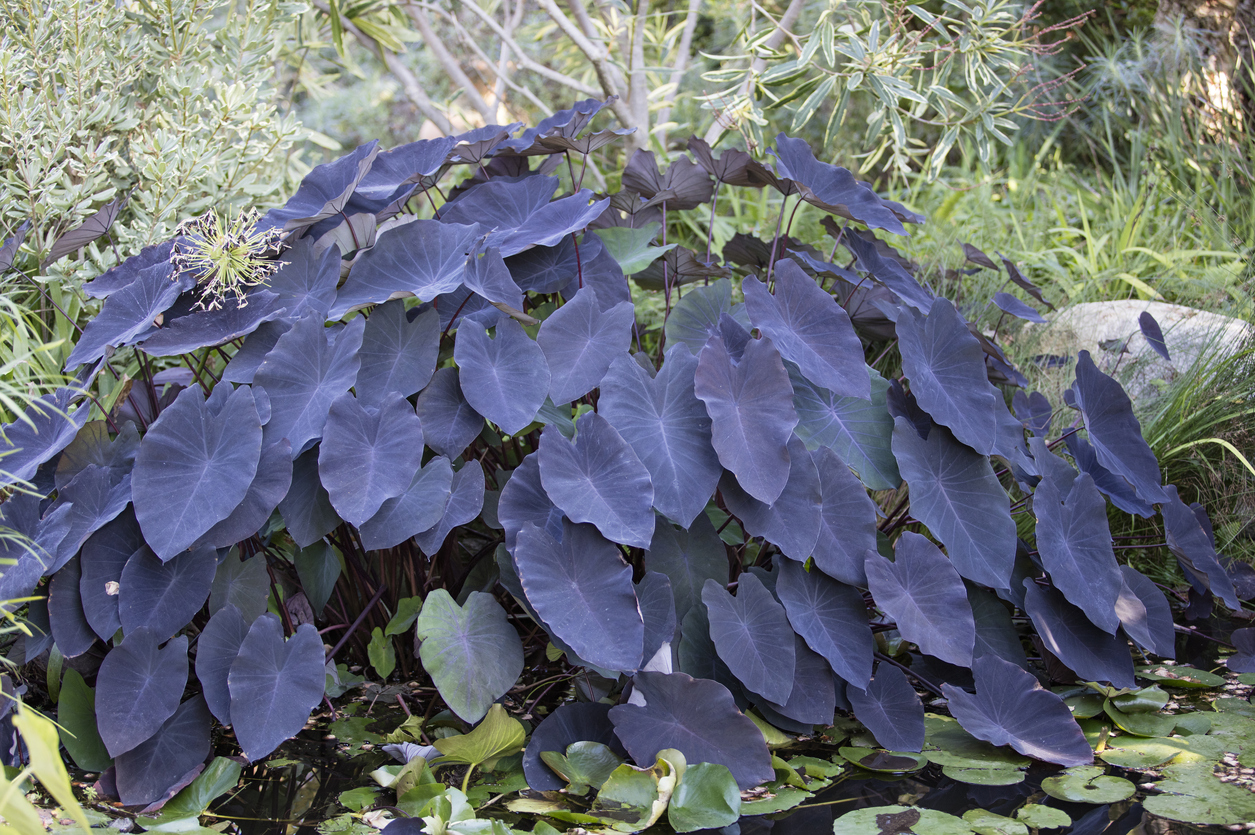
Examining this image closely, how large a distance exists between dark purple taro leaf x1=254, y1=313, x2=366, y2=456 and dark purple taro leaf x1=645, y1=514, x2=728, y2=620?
615 mm

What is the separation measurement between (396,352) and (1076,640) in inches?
55.7

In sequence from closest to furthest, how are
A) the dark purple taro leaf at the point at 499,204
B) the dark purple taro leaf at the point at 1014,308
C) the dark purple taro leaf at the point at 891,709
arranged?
the dark purple taro leaf at the point at 891,709 < the dark purple taro leaf at the point at 499,204 < the dark purple taro leaf at the point at 1014,308

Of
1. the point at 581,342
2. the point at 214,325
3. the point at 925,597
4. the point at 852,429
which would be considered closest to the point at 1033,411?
the point at 852,429

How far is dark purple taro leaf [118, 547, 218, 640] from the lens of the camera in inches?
57.6

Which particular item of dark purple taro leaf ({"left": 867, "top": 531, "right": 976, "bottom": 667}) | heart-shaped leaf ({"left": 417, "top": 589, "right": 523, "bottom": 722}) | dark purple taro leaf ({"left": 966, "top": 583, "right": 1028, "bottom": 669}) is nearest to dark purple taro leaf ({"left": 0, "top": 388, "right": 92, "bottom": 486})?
heart-shaped leaf ({"left": 417, "top": 589, "right": 523, "bottom": 722})

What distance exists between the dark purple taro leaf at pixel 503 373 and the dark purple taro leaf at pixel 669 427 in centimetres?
12

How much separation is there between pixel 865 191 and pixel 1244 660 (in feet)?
4.22

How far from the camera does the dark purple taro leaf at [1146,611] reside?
1717 millimetres

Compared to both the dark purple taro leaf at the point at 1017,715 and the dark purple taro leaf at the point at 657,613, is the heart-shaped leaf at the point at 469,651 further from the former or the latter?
the dark purple taro leaf at the point at 1017,715

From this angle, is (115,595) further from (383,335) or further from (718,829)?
(718,829)

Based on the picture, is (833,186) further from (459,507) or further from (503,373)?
(459,507)

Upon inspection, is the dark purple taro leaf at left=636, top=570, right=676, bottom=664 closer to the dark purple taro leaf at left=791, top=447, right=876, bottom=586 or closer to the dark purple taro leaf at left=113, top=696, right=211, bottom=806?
the dark purple taro leaf at left=791, top=447, right=876, bottom=586

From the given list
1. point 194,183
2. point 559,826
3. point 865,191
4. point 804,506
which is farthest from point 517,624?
point 194,183

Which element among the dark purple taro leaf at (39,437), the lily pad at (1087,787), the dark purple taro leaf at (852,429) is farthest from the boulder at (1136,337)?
the dark purple taro leaf at (39,437)
